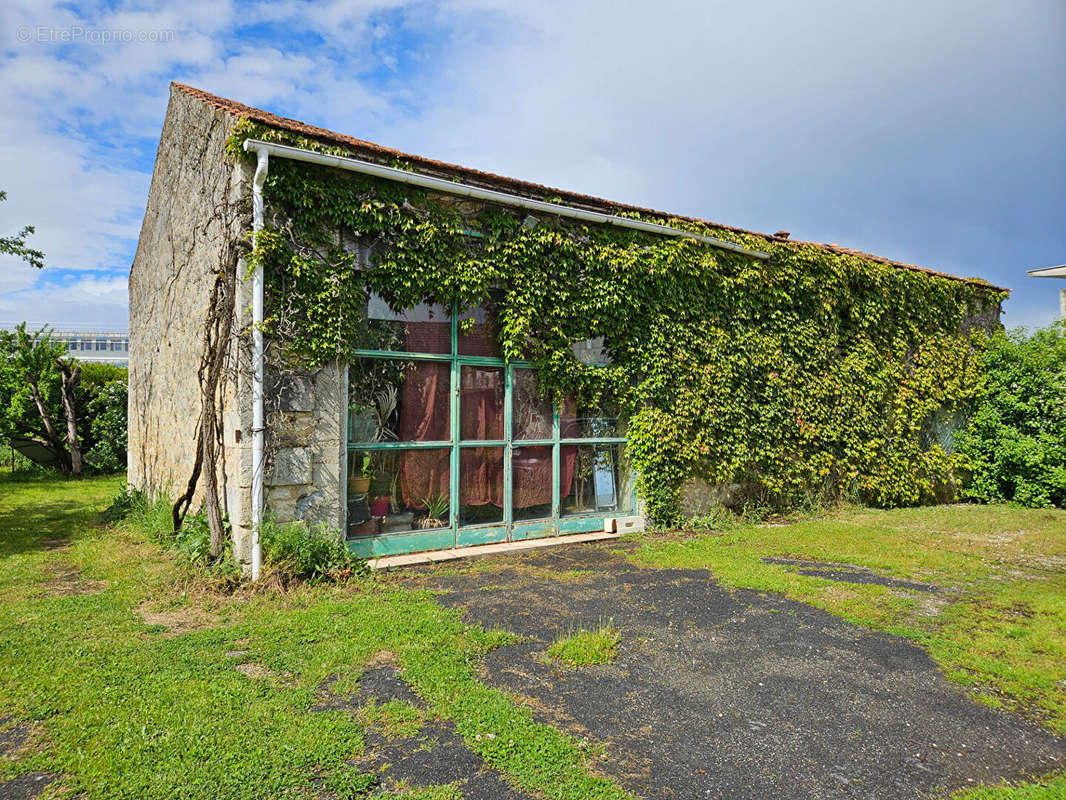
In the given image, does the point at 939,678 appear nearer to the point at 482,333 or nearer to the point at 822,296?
the point at 482,333

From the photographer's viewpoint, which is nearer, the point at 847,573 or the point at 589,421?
the point at 847,573

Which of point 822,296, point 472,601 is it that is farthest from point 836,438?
point 472,601

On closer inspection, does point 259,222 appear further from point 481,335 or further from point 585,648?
point 585,648

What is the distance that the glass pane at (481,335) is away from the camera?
6262 millimetres

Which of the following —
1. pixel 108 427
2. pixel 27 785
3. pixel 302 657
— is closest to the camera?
pixel 27 785

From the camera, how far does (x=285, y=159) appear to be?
16.9 feet

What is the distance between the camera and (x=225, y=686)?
321 centimetres

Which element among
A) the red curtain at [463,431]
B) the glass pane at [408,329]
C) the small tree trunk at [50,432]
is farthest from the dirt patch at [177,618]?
the small tree trunk at [50,432]

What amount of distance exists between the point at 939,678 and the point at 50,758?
436 centimetres

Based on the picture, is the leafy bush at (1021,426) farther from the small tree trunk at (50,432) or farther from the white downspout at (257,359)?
the small tree trunk at (50,432)

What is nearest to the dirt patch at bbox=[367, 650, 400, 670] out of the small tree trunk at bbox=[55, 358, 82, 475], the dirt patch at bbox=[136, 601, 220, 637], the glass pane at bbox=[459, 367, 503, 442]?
the dirt patch at bbox=[136, 601, 220, 637]

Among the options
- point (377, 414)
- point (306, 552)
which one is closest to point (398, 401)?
point (377, 414)

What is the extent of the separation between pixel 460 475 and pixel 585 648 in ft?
9.10

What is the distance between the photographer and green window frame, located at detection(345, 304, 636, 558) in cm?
577
